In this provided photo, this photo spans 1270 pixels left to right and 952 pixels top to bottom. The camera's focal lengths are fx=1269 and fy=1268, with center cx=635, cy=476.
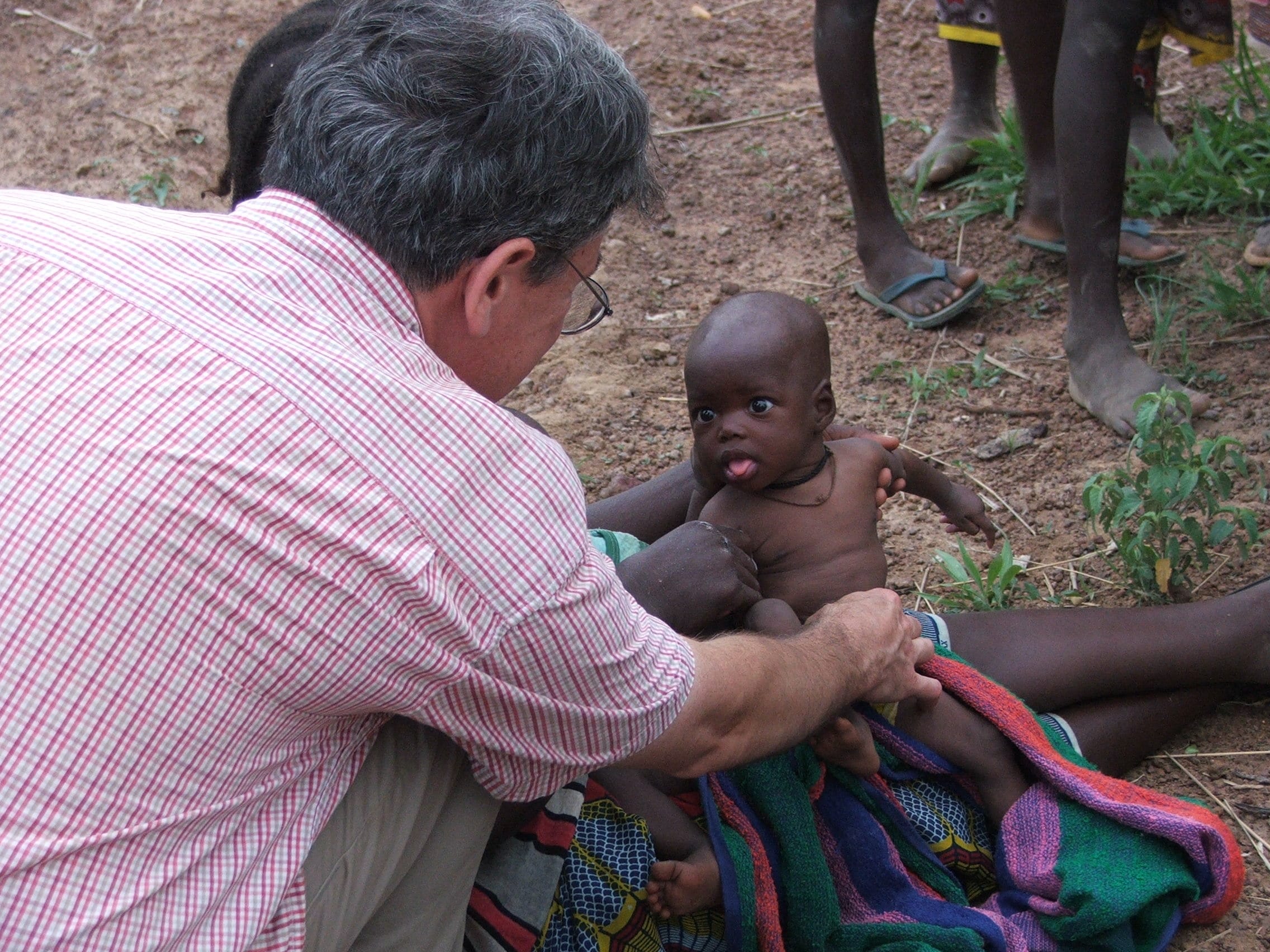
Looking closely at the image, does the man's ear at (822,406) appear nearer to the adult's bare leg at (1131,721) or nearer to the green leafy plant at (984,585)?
the green leafy plant at (984,585)

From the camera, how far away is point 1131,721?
255cm

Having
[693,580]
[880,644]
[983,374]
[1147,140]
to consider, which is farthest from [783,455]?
[1147,140]

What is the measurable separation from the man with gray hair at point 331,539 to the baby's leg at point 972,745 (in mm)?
544

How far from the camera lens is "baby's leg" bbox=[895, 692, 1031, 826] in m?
2.33

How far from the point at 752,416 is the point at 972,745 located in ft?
2.45

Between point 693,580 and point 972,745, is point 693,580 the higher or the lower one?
the higher one

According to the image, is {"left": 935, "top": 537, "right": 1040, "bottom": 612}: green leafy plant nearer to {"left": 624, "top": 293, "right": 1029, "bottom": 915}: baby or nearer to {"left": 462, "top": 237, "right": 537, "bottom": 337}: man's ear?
{"left": 624, "top": 293, "right": 1029, "bottom": 915}: baby

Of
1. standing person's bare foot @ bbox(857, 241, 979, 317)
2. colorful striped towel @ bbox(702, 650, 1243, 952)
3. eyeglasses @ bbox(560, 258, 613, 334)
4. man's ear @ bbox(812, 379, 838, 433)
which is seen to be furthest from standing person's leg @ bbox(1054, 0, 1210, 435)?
eyeglasses @ bbox(560, 258, 613, 334)

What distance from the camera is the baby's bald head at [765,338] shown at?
2.48 metres

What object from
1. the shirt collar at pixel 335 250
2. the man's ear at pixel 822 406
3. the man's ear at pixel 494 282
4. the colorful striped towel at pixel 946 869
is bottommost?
the colorful striped towel at pixel 946 869

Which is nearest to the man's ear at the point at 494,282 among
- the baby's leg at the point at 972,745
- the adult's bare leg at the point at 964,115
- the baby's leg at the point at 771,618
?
the baby's leg at the point at 771,618

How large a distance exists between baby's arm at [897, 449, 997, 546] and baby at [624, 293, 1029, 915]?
15cm

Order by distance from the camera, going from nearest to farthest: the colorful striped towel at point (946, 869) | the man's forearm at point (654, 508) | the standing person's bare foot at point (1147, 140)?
the colorful striped towel at point (946, 869) < the man's forearm at point (654, 508) < the standing person's bare foot at point (1147, 140)

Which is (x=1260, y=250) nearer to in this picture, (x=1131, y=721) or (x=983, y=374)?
(x=983, y=374)
